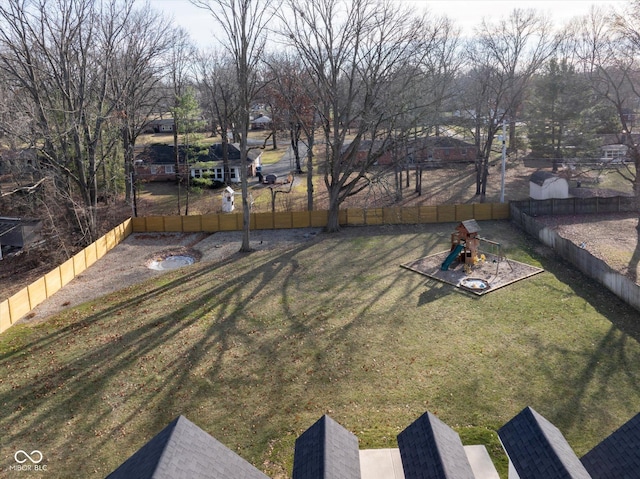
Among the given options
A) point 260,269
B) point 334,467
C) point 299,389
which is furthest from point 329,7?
point 334,467

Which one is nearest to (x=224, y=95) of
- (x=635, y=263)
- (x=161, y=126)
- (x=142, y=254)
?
(x=142, y=254)

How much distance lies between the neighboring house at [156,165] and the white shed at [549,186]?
32.3 metres

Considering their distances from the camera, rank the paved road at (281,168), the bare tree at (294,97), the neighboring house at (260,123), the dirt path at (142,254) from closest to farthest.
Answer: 1. the dirt path at (142,254)
2. the bare tree at (294,97)
3. the paved road at (281,168)
4. the neighboring house at (260,123)

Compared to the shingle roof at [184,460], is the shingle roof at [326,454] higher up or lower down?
lower down

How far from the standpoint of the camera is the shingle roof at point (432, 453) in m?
7.82

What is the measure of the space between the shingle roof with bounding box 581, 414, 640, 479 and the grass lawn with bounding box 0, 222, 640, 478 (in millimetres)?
3389

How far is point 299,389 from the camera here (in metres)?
15.3

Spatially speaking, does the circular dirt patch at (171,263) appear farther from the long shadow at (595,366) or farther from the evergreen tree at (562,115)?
the evergreen tree at (562,115)

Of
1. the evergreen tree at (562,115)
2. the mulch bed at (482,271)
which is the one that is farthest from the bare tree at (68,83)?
the evergreen tree at (562,115)

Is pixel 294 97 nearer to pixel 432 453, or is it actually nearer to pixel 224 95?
pixel 224 95

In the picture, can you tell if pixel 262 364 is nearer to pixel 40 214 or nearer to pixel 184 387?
pixel 184 387

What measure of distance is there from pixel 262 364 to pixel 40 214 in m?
24.5

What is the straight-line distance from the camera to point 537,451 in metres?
8.21

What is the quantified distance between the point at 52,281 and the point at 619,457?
75.4ft
